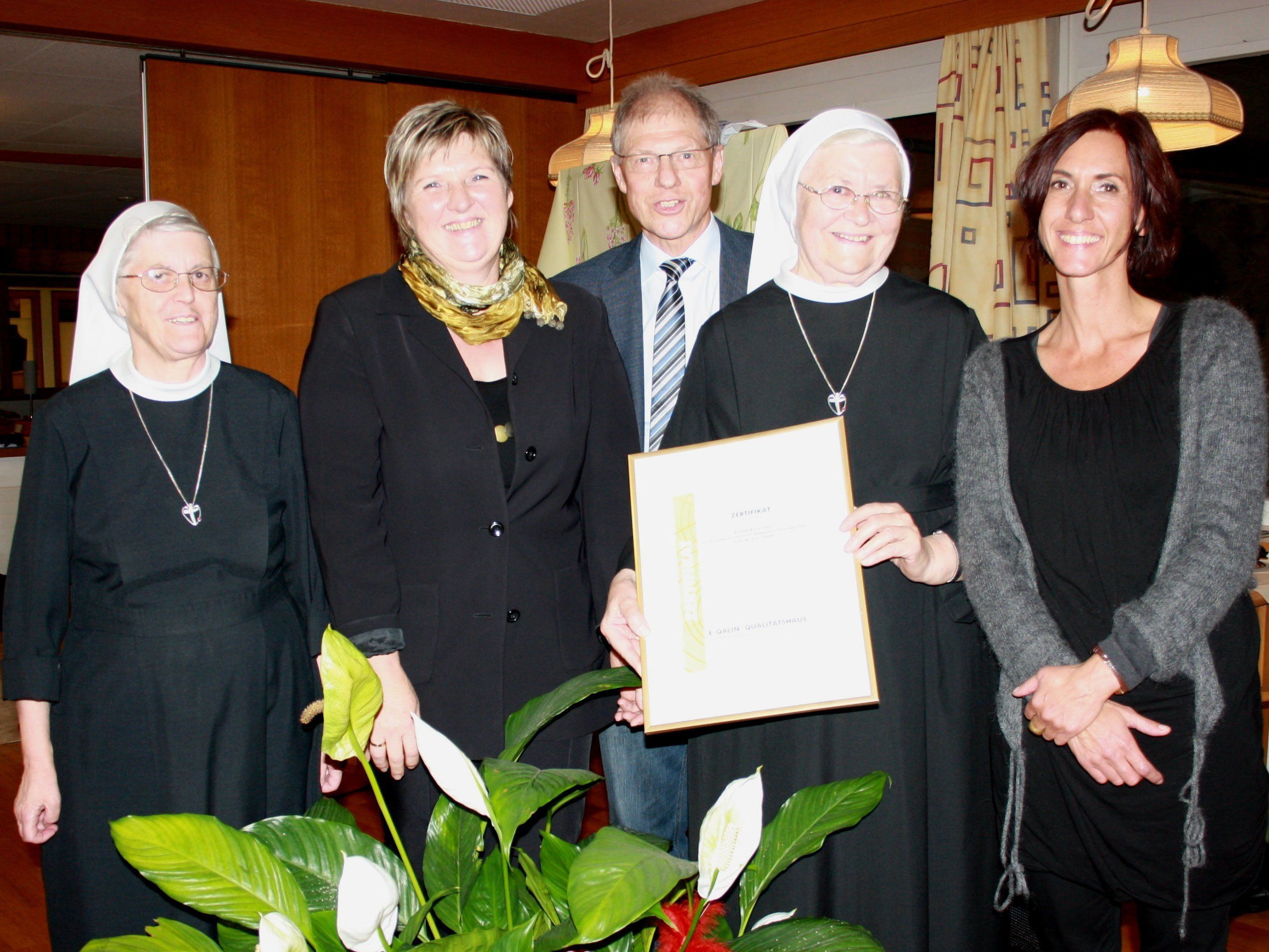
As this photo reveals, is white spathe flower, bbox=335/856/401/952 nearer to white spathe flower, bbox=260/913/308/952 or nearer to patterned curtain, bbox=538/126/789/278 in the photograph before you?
white spathe flower, bbox=260/913/308/952

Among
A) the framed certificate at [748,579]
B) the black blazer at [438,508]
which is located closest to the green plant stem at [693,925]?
the framed certificate at [748,579]

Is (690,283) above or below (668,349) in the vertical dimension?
above

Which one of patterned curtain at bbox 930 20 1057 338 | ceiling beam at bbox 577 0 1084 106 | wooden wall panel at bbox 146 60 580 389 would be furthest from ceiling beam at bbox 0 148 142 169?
patterned curtain at bbox 930 20 1057 338

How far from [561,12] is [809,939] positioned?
525 centimetres

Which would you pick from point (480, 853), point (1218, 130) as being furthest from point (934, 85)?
point (480, 853)

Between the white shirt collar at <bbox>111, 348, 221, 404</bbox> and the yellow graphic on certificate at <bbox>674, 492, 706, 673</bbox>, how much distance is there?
0.99 m

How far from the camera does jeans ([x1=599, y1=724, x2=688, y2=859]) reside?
224cm

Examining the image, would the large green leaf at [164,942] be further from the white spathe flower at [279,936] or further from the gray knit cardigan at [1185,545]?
the gray knit cardigan at [1185,545]

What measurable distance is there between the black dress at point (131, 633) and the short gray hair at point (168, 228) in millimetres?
222

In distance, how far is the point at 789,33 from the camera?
17.1 feet

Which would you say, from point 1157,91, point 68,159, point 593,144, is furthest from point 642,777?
point 68,159

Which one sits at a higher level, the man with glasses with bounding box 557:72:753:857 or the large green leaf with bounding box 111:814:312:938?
the man with glasses with bounding box 557:72:753:857

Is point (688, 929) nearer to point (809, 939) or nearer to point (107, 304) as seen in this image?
point (809, 939)

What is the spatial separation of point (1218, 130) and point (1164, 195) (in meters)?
1.28
